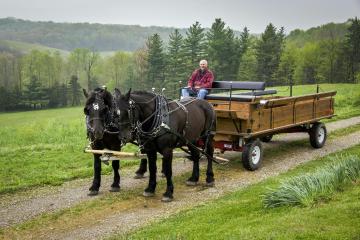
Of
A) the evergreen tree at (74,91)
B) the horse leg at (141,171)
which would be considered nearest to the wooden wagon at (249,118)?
the horse leg at (141,171)

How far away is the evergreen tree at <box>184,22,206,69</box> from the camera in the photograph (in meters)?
63.6

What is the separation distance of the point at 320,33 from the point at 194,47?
4523 centimetres

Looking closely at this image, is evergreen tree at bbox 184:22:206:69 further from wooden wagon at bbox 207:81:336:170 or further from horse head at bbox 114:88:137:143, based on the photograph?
horse head at bbox 114:88:137:143

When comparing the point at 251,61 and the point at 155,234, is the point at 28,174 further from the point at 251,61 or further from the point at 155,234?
the point at 251,61

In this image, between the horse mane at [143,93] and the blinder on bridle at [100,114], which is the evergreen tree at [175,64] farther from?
the blinder on bridle at [100,114]

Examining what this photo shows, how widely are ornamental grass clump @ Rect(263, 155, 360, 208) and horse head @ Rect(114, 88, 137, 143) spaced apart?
2945mm

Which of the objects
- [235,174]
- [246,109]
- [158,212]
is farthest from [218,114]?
[158,212]

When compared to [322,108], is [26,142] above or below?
below

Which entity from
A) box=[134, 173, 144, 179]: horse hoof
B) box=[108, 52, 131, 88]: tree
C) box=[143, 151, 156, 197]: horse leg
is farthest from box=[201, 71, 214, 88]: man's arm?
box=[108, 52, 131, 88]: tree

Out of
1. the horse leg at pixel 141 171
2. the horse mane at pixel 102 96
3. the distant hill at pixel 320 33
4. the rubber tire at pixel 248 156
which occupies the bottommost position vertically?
the horse leg at pixel 141 171

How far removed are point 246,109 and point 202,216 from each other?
449cm

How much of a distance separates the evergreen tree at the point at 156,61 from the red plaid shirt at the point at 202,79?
53.5m

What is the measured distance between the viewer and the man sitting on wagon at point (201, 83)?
41.6 feet

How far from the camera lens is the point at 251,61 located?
65000 mm
